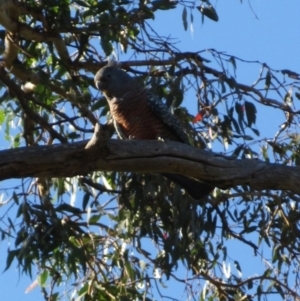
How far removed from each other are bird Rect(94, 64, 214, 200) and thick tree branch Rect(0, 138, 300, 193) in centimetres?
99

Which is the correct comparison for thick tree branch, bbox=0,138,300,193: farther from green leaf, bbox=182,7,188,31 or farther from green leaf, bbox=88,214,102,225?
green leaf, bbox=88,214,102,225

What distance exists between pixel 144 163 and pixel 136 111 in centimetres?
125

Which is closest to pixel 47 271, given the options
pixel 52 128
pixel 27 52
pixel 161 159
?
pixel 52 128

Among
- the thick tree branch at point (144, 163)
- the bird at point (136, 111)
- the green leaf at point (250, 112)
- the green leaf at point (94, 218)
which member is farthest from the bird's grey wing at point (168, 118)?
the thick tree branch at point (144, 163)

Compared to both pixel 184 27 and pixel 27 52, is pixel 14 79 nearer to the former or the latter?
pixel 27 52

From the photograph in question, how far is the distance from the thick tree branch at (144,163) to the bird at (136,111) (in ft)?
3.25

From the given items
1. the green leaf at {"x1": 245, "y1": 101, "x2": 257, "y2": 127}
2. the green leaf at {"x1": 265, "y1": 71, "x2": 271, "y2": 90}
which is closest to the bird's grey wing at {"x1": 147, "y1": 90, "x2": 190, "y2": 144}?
the green leaf at {"x1": 245, "y1": 101, "x2": 257, "y2": 127}

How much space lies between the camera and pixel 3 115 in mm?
5891

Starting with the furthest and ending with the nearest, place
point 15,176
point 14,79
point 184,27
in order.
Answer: point 14,79, point 184,27, point 15,176

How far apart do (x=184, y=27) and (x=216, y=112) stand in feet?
1.50

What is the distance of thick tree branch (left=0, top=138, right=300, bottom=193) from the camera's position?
3.75m

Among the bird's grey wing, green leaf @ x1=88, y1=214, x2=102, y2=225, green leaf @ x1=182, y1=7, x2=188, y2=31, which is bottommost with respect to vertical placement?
green leaf @ x1=88, y1=214, x2=102, y2=225

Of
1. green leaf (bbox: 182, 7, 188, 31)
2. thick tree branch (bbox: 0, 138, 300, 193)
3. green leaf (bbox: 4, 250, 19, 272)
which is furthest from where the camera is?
green leaf (bbox: 182, 7, 188, 31)

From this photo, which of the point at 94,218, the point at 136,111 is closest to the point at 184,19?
the point at 136,111
